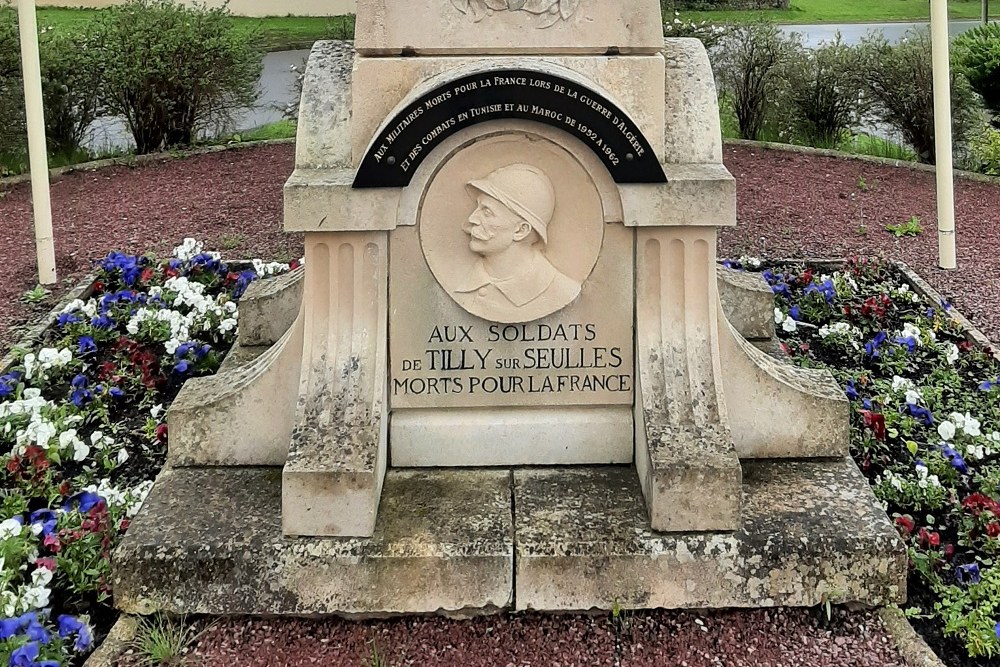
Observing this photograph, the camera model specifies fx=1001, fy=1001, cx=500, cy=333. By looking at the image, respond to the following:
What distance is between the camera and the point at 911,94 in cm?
964

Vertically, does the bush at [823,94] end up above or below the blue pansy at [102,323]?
above

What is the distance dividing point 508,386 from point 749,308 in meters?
1.58

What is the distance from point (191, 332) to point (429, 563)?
2.58m

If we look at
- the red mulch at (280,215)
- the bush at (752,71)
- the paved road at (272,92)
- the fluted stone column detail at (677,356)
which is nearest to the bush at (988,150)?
the red mulch at (280,215)

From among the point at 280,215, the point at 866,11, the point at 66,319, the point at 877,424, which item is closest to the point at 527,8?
the point at 877,424

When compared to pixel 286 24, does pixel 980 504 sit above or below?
below

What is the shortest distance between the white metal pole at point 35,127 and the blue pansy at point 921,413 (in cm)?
459

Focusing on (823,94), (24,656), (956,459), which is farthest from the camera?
(823,94)

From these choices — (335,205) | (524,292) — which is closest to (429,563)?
(524,292)

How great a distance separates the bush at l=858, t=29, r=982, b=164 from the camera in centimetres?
962

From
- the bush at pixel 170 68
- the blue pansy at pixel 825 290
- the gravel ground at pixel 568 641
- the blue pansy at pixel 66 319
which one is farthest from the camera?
the bush at pixel 170 68

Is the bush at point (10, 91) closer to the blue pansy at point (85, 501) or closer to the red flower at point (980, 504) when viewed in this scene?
the blue pansy at point (85, 501)

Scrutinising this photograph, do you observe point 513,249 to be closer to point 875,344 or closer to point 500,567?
point 500,567

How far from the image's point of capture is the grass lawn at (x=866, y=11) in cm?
2727
